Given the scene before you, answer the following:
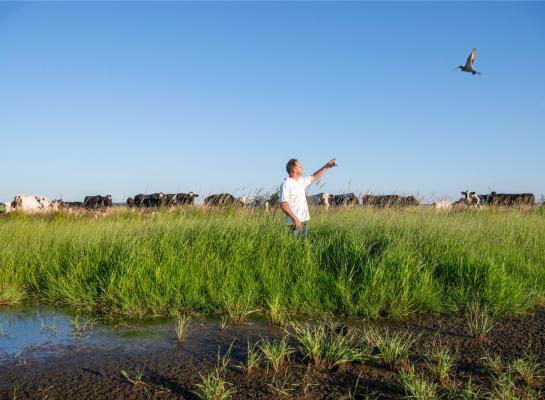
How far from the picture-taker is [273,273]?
589 centimetres

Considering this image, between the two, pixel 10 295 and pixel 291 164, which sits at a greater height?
pixel 291 164

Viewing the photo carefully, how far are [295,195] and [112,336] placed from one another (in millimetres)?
3788

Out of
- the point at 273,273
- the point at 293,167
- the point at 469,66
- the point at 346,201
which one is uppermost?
the point at 469,66

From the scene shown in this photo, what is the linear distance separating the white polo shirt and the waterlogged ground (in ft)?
9.42

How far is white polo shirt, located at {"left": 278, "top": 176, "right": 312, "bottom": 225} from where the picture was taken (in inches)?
291

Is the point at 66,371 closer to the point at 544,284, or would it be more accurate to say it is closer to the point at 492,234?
the point at 544,284

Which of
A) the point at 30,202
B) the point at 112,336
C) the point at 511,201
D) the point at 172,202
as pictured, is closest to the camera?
the point at 112,336

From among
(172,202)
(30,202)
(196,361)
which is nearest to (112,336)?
(196,361)

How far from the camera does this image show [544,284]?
631cm

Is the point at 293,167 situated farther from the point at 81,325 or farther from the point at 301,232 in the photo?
the point at 81,325

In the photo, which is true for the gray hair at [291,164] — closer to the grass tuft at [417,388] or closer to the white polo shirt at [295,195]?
the white polo shirt at [295,195]

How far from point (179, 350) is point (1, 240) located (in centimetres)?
646

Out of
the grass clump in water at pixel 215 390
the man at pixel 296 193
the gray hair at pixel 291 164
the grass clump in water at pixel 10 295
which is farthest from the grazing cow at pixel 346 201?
the grass clump in water at pixel 215 390

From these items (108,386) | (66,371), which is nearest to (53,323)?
(66,371)
